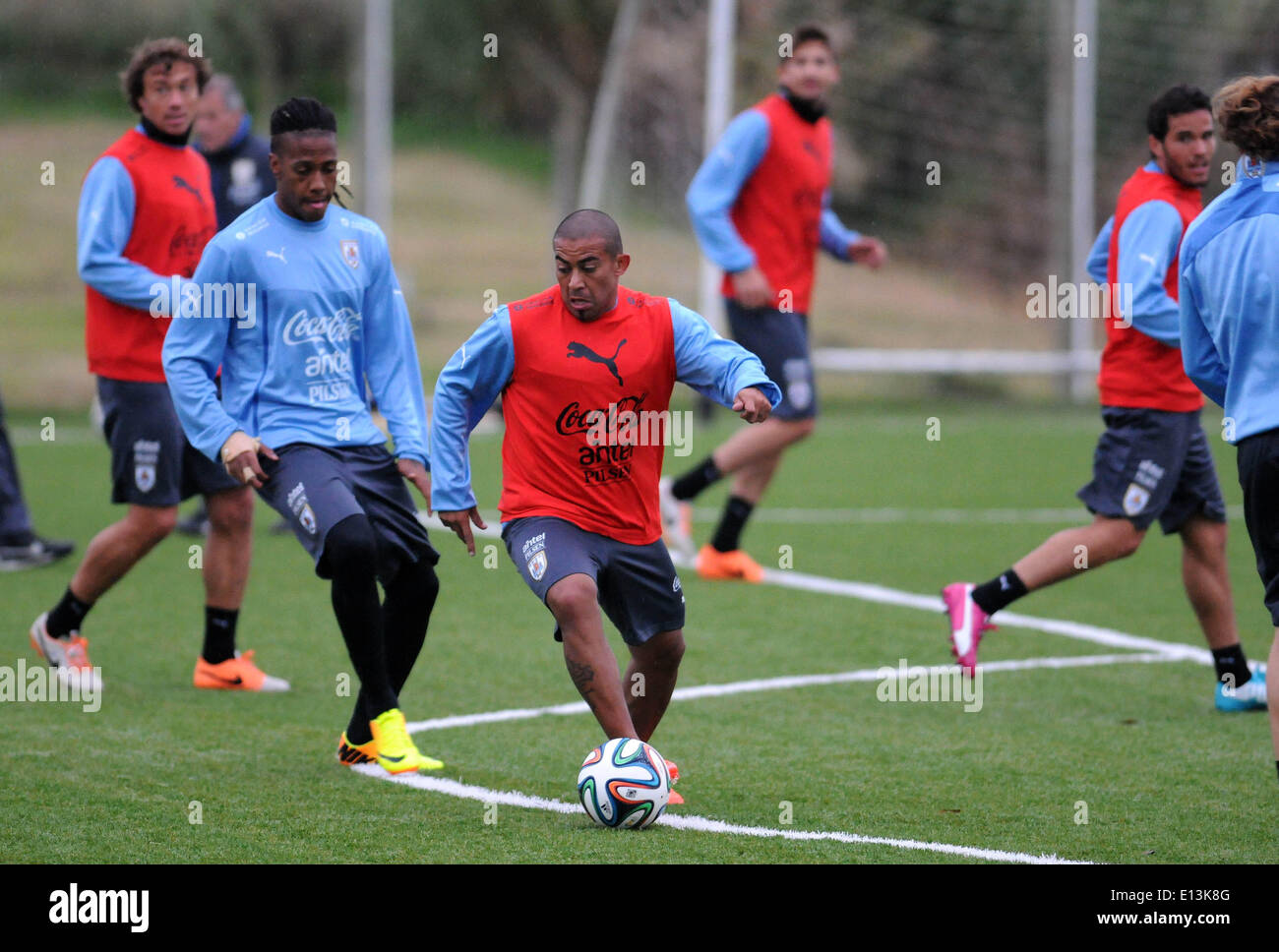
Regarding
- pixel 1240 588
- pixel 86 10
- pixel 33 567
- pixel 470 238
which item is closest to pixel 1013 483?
pixel 1240 588

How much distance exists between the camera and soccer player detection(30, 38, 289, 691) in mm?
6738

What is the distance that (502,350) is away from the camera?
5145 mm

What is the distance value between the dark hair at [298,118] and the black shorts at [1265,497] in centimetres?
302

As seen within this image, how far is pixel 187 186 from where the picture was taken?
6.95 m

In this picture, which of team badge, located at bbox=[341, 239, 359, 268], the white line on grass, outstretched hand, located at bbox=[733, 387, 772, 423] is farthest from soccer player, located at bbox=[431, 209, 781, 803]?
the white line on grass

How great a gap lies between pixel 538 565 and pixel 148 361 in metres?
2.60

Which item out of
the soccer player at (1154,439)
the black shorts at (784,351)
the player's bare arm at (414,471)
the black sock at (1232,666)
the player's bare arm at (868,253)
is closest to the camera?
the player's bare arm at (414,471)

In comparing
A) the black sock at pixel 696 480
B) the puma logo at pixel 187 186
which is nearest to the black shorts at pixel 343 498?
the puma logo at pixel 187 186

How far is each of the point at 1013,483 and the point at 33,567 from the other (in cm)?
739

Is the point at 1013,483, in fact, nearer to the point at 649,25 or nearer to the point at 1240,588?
the point at 1240,588

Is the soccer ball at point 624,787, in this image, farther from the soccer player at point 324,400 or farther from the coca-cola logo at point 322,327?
the coca-cola logo at point 322,327

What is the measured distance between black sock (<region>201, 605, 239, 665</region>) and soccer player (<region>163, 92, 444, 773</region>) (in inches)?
52.9

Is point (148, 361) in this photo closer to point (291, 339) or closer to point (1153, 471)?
point (291, 339)

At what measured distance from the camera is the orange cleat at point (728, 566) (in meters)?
9.48
